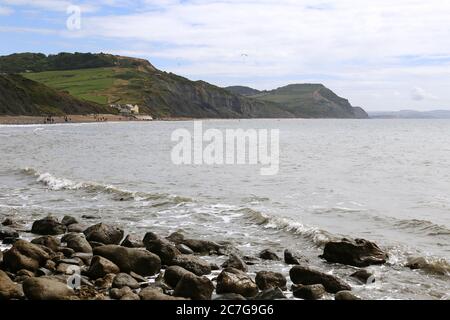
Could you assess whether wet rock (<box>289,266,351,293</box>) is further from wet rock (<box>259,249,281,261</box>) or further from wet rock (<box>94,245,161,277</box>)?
wet rock (<box>94,245,161,277</box>)

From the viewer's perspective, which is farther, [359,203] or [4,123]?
[4,123]

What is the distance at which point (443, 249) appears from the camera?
17.4 metres

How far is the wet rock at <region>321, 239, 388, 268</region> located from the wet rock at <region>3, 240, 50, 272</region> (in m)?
7.96

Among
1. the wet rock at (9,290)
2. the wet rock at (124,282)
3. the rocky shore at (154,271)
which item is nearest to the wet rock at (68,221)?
the rocky shore at (154,271)

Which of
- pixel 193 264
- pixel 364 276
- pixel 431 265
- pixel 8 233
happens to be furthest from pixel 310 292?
pixel 8 233

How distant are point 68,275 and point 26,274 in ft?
3.32

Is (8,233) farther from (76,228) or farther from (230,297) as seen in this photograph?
(230,297)

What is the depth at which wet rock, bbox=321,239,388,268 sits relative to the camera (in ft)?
48.6

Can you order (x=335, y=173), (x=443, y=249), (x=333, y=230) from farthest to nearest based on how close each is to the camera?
(x=335, y=173) < (x=333, y=230) < (x=443, y=249)

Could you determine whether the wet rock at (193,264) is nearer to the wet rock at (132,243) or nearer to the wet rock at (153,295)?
the wet rock at (132,243)

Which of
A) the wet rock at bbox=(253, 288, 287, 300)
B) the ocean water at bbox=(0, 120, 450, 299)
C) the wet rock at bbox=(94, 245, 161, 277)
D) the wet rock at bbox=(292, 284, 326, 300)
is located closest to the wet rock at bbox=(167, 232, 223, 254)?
the ocean water at bbox=(0, 120, 450, 299)

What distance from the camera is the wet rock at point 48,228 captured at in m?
18.1
